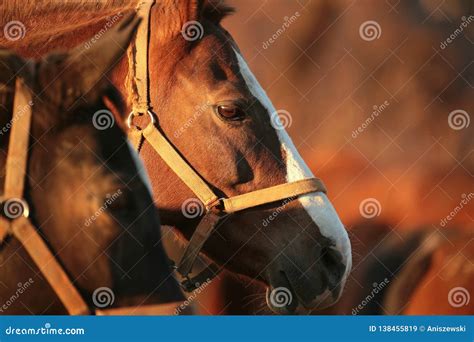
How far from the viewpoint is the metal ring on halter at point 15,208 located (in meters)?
1.97

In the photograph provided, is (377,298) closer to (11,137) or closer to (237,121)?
(237,121)

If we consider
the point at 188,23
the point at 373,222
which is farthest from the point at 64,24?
the point at 373,222

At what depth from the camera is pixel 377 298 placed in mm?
4633

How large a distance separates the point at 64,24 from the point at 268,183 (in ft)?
3.15

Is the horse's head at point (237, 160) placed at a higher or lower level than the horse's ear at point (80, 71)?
lower

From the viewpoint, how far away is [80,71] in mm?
2246
